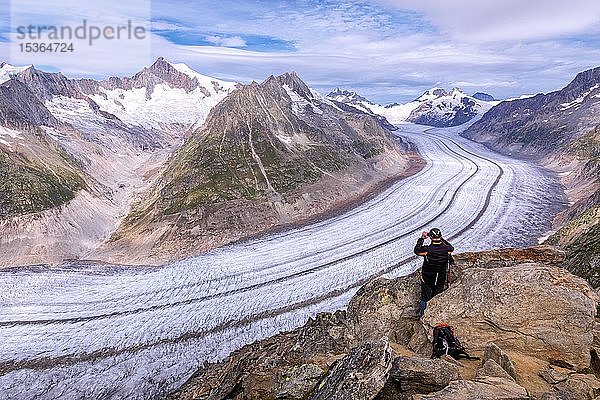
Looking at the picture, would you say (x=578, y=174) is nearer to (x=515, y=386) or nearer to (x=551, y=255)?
(x=551, y=255)

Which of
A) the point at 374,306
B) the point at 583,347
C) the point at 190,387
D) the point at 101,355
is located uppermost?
the point at 583,347

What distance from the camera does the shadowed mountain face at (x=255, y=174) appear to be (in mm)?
46344

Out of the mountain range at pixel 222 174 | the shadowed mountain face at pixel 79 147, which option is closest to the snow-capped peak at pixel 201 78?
the shadowed mountain face at pixel 79 147

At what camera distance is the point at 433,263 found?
14.6m

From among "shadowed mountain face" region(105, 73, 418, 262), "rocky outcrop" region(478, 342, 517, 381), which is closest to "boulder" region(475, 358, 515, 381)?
"rocky outcrop" region(478, 342, 517, 381)

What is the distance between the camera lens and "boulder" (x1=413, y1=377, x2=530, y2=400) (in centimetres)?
907

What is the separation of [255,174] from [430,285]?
4137 cm

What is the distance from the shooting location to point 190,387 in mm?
18781

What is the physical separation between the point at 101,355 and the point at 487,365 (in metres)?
21.2

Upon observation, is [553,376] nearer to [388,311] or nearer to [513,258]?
[388,311]

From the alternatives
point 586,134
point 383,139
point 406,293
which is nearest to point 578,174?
point 586,134

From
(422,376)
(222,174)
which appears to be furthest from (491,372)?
(222,174)

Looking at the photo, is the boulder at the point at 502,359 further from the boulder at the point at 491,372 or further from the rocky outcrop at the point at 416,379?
A: the rocky outcrop at the point at 416,379

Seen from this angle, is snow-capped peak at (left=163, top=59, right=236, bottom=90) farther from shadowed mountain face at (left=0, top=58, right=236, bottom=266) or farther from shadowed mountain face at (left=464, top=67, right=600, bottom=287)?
shadowed mountain face at (left=464, top=67, right=600, bottom=287)
